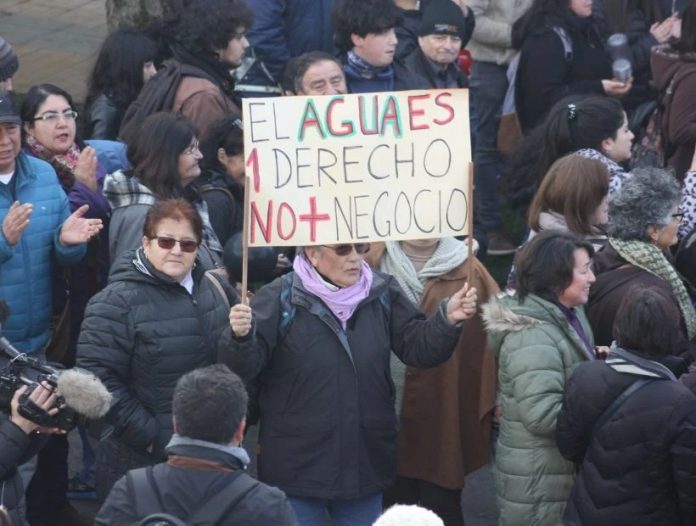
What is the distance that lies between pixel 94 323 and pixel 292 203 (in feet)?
2.93

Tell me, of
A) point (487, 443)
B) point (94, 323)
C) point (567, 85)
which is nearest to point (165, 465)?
point (94, 323)

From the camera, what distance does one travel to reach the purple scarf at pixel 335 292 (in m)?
5.98

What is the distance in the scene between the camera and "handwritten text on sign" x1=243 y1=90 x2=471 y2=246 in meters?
5.87

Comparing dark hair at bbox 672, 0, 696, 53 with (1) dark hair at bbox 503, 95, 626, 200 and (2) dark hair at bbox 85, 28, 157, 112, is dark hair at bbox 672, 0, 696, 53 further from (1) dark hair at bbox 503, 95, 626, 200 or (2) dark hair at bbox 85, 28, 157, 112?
(2) dark hair at bbox 85, 28, 157, 112

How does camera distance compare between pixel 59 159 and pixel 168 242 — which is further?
pixel 59 159

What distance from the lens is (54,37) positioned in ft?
49.5

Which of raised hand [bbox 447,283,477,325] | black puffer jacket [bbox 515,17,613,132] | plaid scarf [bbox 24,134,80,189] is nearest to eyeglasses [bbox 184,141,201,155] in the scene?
plaid scarf [bbox 24,134,80,189]

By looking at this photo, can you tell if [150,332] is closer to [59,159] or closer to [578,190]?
[59,159]

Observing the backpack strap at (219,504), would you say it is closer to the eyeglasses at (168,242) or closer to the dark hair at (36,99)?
the eyeglasses at (168,242)

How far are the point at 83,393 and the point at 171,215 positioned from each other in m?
0.96

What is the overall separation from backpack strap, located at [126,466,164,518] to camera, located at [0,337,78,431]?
2.26 feet

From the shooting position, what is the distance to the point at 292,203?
19.3 feet

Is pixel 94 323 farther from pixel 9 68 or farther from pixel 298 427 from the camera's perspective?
pixel 9 68

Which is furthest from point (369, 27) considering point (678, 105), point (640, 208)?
point (640, 208)
